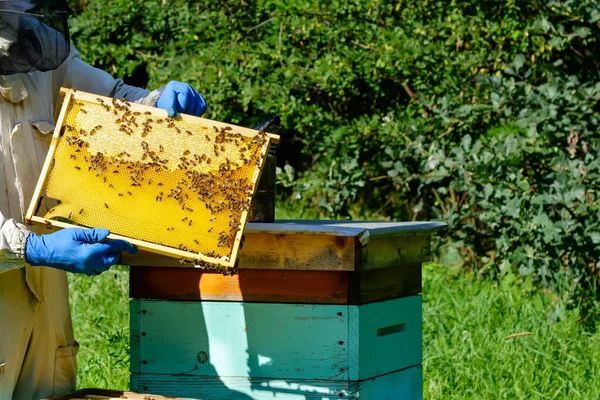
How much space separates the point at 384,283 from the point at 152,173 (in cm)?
92

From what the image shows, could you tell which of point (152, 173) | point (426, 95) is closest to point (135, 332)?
point (152, 173)

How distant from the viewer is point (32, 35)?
2744mm

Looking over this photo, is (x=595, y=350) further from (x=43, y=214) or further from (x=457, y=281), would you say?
(x=43, y=214)

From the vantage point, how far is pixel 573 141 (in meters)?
5.52

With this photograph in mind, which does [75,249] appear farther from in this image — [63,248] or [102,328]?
[102,328]

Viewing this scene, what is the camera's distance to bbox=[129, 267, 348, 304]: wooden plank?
3.02m

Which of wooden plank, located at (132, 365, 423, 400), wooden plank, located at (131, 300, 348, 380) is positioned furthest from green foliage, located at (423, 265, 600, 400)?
wooden plank, located at (131, 300, 348, 380)

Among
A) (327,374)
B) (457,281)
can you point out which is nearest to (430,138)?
(457,281)

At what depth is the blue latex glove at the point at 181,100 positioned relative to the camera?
298 centimetres

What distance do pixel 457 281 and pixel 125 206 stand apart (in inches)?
155

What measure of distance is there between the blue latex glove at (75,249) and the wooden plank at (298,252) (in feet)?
1.74

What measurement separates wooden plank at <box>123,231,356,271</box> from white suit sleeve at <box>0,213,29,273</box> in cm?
74

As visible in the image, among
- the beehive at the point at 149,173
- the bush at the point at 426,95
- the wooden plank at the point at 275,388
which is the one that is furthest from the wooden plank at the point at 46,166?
the bush at the point at 426,95

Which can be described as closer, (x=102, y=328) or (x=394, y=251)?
(x=394, y=251)
